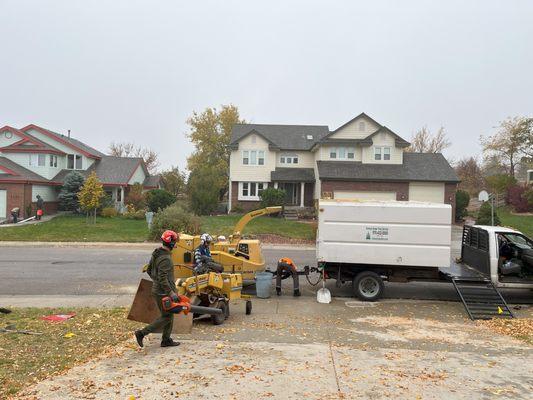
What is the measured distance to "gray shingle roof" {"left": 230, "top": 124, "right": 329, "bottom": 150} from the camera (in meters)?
39.6

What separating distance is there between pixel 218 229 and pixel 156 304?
756 inches

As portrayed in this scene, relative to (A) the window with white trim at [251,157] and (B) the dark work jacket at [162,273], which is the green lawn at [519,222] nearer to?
(A) the window with white trim at [251,157]

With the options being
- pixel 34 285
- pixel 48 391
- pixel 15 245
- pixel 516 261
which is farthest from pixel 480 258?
pixel 15 245

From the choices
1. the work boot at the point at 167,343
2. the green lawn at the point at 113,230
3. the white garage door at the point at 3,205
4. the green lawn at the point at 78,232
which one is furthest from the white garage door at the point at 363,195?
the work boot at the point at 167,343

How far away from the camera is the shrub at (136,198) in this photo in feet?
121

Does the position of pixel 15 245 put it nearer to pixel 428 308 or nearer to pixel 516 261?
pixel 428 308

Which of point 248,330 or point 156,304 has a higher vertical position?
point 156,304

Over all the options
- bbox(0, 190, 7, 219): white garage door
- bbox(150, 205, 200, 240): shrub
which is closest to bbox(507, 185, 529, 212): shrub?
bbox(150, 205, 200, 240): shrub

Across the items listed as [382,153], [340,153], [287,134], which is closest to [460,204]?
[382,153]

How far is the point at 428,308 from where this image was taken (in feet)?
34.3

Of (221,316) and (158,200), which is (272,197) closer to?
(158,200)

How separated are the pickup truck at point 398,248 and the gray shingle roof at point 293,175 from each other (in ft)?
85.7

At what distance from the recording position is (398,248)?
10883mm

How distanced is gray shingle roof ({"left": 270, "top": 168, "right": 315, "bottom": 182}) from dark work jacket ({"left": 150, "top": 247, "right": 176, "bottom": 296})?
3085 cm
